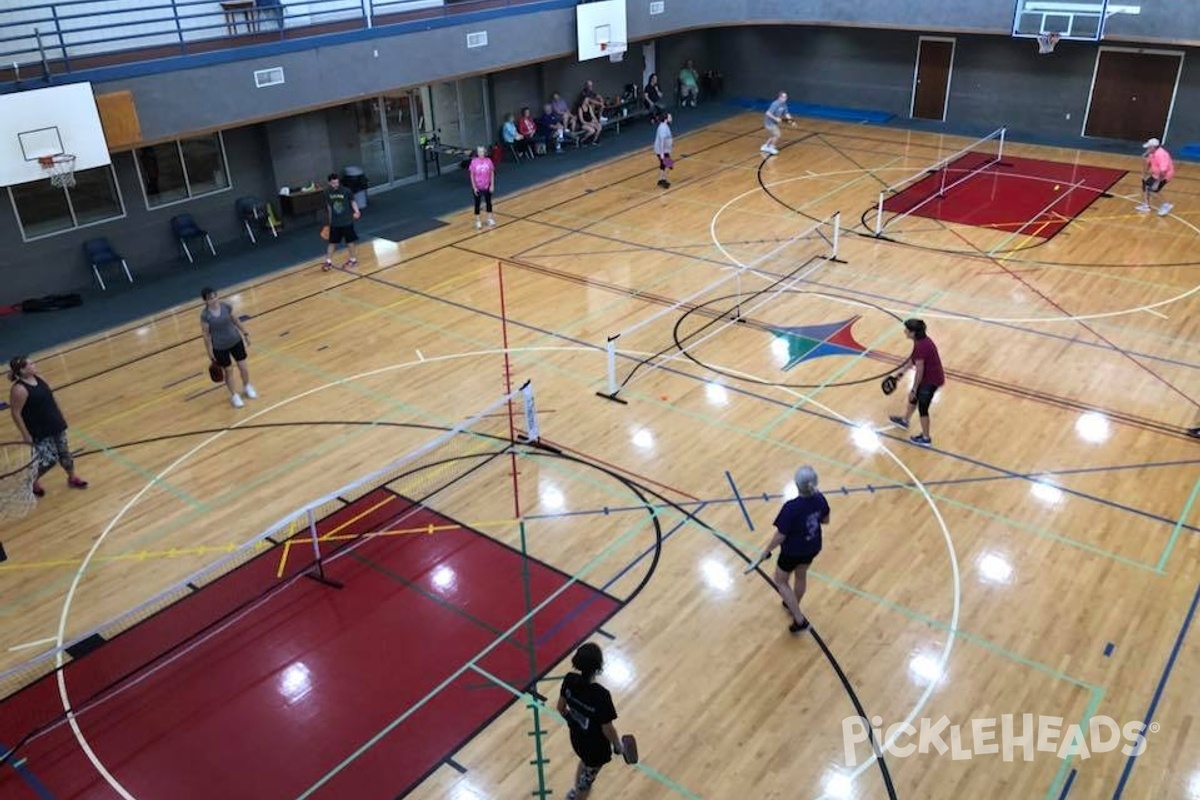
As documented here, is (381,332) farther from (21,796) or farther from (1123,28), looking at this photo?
(1123,28)

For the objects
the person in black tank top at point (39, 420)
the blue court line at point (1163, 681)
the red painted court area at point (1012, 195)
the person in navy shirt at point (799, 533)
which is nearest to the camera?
the blue court line at point (1163, 681)

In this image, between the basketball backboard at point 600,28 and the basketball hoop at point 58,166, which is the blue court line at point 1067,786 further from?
the basketball backboard at point 600,28

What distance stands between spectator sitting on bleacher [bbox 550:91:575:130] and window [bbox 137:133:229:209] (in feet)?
29.3

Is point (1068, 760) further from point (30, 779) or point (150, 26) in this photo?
point (150, 26)

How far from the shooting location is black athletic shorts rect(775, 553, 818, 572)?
8039 millimetres

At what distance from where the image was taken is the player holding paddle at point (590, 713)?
583cm

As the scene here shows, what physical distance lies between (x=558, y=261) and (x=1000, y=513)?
9388 millimetres

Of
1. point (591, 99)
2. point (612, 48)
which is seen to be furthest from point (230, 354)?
point (591, 99)

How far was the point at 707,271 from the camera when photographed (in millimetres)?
16297

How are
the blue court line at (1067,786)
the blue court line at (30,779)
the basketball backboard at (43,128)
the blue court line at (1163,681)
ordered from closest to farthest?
1. the blue court line at (1067,786)
2. the blue court line at (1163,681)
3. the blue court line at (30,779)
4. the basketball backboard at (43,128)

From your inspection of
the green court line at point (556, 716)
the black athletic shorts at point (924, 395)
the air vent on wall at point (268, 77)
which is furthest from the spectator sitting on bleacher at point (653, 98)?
the green court line at point (556, 716)

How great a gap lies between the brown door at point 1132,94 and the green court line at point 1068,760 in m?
20.0

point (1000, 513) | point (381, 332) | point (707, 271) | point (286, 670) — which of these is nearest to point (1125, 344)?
point (1000, 513)

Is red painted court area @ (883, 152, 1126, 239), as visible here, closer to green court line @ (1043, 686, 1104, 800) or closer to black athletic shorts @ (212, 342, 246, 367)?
green court line @ (1043, 686, 1104, 800)
